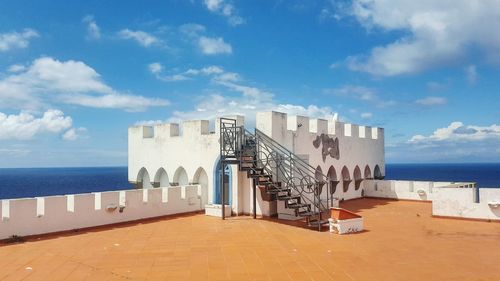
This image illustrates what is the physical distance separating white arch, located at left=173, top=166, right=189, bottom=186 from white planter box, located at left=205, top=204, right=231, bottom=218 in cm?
306

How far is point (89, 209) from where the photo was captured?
1198cm

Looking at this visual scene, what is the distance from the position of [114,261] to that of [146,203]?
5.78 metres

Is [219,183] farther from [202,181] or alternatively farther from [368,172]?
[368,172]

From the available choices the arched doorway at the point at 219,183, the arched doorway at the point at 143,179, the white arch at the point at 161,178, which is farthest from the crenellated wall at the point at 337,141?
the arched doorway at the point at 143,179

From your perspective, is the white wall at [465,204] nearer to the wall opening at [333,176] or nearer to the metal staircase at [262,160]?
the metal staircase at [262,160]

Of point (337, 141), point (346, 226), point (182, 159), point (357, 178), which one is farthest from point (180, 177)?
point (357, 178)

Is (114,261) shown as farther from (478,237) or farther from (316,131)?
(316,131)

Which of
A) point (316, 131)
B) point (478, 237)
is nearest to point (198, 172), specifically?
point (316, 131)

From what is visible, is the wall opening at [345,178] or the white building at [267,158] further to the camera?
the wall opening at [345,178]

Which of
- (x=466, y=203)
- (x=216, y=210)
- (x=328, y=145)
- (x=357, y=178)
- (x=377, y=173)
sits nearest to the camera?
(x=466, y=203)

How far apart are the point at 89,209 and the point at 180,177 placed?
5916mm

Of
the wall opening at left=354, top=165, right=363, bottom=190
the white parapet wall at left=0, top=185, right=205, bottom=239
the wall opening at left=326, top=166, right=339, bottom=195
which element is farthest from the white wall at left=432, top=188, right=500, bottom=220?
the white parapet wall at left=0, top=185, right=205, bottom=239

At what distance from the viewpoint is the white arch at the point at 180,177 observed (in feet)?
56.8

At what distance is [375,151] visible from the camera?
75.7ft
